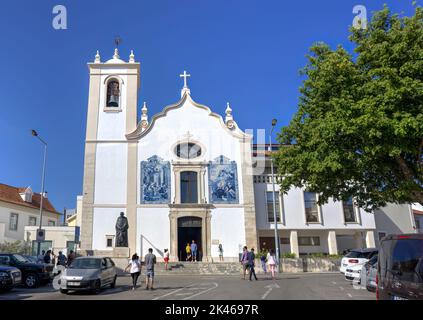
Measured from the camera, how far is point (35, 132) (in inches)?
1188

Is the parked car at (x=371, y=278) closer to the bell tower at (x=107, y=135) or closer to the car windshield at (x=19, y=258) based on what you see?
the car windshield at (x=19, y=258)

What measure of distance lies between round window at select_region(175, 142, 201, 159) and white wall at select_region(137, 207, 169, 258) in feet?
16.6

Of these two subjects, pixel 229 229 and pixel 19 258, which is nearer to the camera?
pixel 19 258

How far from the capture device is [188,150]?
34.6 metres

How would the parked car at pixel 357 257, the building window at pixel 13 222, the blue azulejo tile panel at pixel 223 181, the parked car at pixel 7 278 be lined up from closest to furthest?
the parked car at pixel 7 278
the parked car at pixel 357 257
the blue azulejo tile panel at pixel 223 181
the building window at pixel 13 222

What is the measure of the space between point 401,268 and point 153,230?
1044 inches

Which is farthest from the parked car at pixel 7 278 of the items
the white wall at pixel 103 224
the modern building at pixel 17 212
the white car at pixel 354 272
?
the modern building at pixel 17 212

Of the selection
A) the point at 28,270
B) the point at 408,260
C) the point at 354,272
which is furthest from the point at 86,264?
the point at 408,260

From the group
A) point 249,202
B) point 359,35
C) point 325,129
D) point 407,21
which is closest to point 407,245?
point 325,129

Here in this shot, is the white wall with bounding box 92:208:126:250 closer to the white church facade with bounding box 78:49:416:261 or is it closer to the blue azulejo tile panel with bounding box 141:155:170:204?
the white church facade with bounding box 78:49:416:261

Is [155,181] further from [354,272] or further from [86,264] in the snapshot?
[354,272]

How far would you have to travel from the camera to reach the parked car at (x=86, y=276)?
46.9 feet

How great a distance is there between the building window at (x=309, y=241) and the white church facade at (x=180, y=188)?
3.7 inches

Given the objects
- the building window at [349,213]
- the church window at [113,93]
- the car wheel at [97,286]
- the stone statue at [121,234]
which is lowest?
the car wheel at [97,286]
